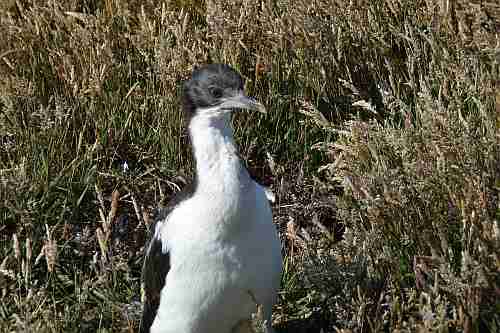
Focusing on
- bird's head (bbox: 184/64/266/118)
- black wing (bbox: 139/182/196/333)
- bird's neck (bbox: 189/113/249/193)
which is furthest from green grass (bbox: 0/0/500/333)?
bird's head (bbox: 184/64/266/118)

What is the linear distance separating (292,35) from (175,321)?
197 centimetres

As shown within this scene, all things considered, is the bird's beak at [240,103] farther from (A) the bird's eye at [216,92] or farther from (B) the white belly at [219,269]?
(B) the white belly at [219,269]

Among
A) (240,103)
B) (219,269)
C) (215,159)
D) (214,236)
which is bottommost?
(219,269)

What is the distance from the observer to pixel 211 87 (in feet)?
11.6

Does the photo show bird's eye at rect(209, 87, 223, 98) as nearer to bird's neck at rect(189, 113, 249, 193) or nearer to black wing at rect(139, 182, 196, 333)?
bird's neck at rect(189, 113, 249, 193)

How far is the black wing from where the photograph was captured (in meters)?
3.58

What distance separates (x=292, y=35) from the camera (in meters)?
5.00

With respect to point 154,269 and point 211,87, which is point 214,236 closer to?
point 154,269

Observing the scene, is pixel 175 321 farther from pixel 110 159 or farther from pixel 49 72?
pixel 49 72

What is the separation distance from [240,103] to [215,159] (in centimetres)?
23

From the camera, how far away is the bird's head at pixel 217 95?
11.5 feet

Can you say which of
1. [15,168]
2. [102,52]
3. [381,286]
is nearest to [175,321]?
[381,286]

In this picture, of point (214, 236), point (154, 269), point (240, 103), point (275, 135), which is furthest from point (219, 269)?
point (275, 135)

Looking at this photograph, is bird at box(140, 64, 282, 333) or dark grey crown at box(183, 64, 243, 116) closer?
bird at box(140, 64, 282, 333)
